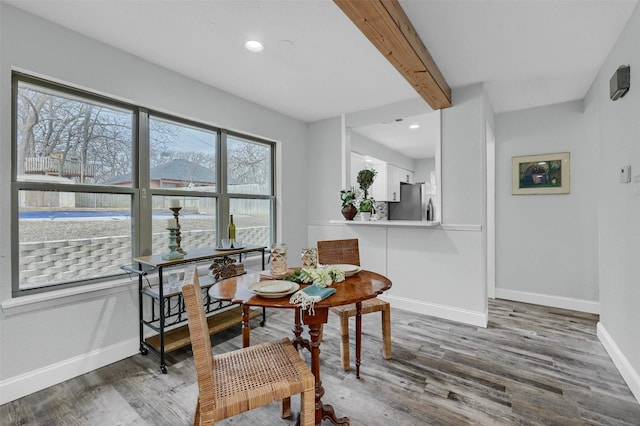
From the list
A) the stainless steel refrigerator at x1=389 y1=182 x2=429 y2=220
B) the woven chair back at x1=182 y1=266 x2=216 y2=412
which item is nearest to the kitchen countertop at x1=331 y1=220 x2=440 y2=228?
the stainless steel refrigerator at x1=389 y1=182 x2=429 y2=220

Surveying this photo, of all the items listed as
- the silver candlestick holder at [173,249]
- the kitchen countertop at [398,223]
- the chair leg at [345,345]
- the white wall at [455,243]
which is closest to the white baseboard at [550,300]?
the white wall at [455,243]

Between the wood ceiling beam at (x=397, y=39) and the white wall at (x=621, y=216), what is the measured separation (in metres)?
1.27

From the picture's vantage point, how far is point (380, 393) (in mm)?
1983

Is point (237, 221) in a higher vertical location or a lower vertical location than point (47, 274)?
higher

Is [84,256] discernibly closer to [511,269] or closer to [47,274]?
[47,274]

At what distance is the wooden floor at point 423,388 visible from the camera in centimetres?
176

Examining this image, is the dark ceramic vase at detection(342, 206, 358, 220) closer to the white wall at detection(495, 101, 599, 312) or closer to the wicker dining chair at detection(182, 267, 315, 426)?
the white wall at detection(495, 101, 599, 312)

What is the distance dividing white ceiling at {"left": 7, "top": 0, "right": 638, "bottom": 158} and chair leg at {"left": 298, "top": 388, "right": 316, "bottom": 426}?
217cm

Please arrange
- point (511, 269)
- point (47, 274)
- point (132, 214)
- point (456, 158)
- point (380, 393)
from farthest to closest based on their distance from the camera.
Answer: point (511, 269)
point (456, 158)
point (132, 214)
point (47, 274)
point (380, 393)

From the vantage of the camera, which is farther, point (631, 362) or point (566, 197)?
point (566, 197)

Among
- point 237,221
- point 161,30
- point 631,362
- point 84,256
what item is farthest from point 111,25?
point 631,362

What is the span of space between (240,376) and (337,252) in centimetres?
131

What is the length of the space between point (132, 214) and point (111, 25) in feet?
4.61

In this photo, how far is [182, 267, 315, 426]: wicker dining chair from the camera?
1158mm
